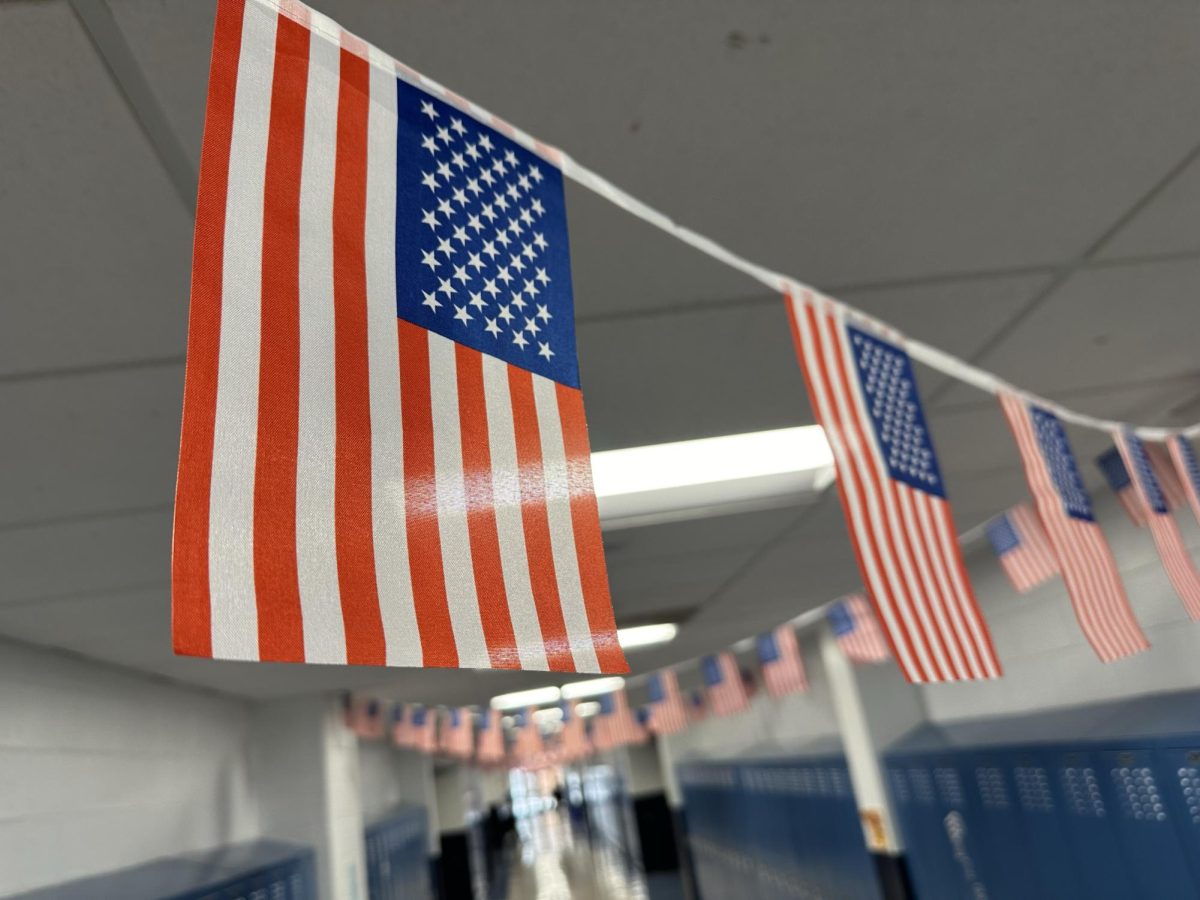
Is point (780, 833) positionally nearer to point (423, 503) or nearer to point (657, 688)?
point (657, 688)

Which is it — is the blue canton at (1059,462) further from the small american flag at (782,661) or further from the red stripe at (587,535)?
the small american flag at (782,661)

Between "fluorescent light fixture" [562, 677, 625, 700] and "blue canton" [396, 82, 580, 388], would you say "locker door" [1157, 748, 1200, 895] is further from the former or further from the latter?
"fluorescent light fixture" [562, 677, 625, 700]

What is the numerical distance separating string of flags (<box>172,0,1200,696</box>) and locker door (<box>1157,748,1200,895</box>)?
3.72 metres

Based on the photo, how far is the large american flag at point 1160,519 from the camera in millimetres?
2938

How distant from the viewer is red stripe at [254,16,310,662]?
722 millimetres

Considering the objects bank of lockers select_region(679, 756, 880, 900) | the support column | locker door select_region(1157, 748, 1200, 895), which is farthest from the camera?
bank of lockers select_region(679, 756, 880, 900)

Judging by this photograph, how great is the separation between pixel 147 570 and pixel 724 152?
2.64 m

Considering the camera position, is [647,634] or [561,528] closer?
[561,528]

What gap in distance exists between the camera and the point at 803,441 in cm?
297

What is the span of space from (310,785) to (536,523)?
6.23 m

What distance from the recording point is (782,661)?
7289mm

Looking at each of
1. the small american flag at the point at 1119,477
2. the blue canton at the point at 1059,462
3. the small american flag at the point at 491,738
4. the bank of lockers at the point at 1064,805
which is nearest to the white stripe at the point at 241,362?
the blue canton at the point at 1059,462

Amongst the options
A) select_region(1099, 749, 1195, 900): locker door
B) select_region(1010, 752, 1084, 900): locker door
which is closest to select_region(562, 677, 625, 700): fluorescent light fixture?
select_region(1010, 752, 1084, 900): locker door

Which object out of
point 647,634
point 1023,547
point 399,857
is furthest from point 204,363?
point 399,857
